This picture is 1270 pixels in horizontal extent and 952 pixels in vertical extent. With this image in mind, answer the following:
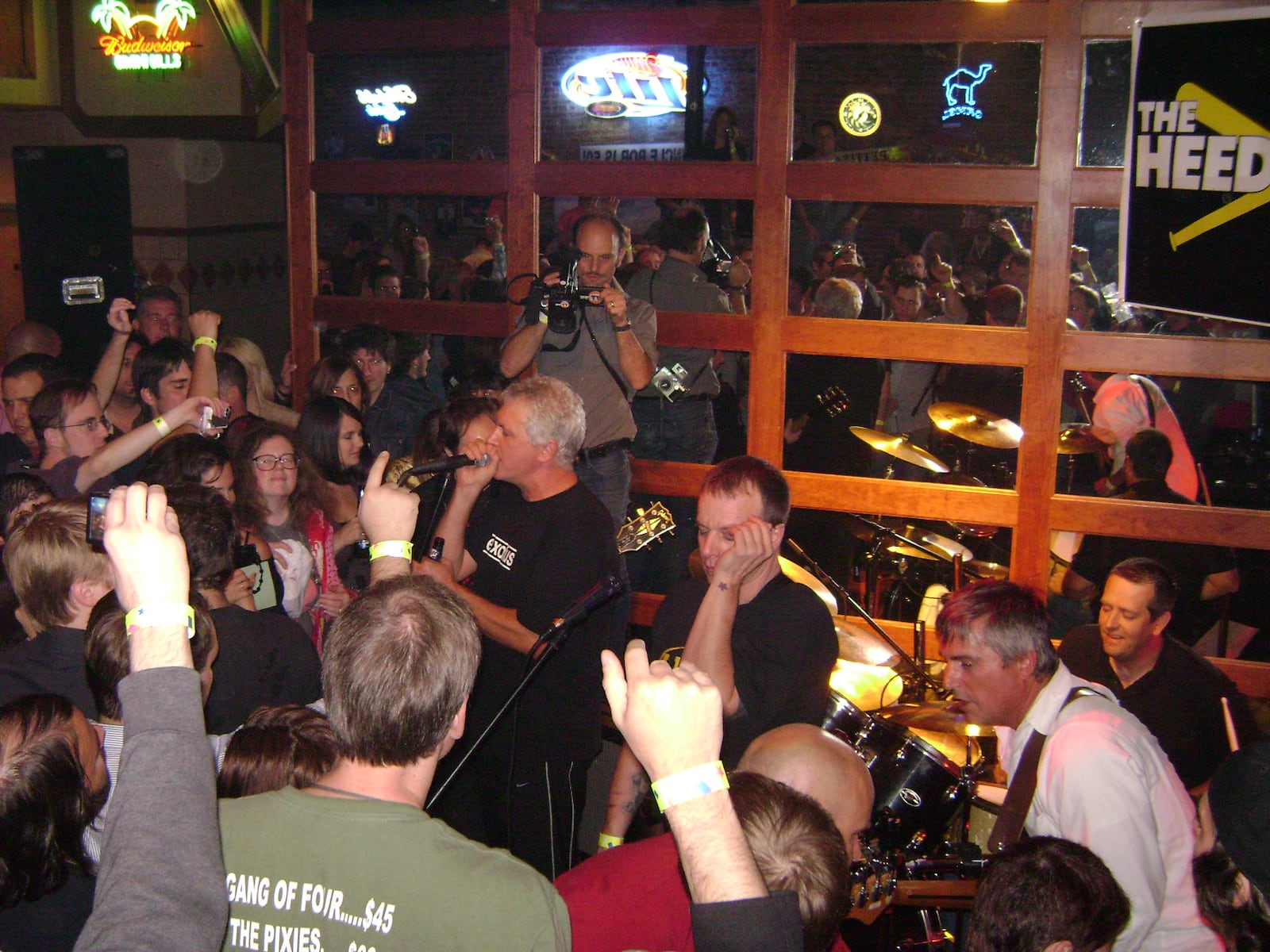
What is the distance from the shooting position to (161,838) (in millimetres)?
1227

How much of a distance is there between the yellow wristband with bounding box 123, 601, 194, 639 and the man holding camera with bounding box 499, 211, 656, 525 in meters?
3.66

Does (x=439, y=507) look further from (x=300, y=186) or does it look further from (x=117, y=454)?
(x=300, y=186)

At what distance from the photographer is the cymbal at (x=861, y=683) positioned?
4.25 metres

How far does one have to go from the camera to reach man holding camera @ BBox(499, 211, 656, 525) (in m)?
4.96

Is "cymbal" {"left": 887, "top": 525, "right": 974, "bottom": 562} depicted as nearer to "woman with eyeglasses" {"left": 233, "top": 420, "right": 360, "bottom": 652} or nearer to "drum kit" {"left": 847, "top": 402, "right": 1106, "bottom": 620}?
"drum kit" {"left": 847, "top": 402, "right": 1106, "bottom": 620}

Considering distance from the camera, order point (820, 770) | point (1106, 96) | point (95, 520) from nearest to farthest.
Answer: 1. point (95, 520)
2. point (820, 770)
3. point (1106, 96)

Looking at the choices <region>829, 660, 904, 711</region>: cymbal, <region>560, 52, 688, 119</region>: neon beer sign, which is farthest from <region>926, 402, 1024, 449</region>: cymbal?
<region>560, 52, 688, 119</region>: neon beer sign

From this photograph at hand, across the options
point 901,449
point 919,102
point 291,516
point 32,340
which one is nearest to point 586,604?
point 291,516

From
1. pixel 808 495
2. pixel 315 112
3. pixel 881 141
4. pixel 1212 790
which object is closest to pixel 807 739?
pixel 1212 790

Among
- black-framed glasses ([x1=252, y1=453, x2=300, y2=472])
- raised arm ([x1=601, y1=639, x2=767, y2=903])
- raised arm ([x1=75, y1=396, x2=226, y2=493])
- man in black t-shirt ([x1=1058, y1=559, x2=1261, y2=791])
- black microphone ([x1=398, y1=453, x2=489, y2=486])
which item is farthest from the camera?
raised arm ([x1=75, y1=396, x2=226, y2=493])

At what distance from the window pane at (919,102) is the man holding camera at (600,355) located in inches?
41.6

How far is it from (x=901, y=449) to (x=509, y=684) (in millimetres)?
2434

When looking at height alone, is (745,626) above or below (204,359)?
below

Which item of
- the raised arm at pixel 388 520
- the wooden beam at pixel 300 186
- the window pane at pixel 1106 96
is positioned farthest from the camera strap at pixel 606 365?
the raised arm at pixel 388 520
